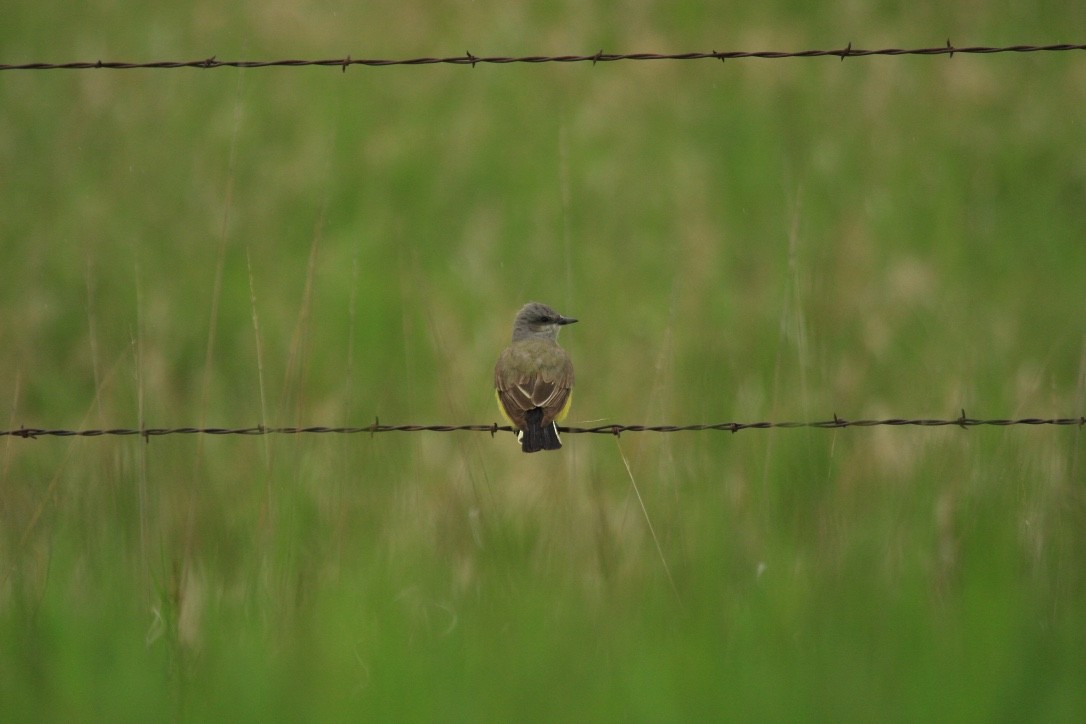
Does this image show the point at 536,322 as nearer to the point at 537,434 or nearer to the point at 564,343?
the point at 537,434

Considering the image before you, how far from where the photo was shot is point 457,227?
11.4 metres

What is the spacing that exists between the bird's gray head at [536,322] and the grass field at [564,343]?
611 mm

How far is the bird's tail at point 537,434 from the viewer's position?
649cm

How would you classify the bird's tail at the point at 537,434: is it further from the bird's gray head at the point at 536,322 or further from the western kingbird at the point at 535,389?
the bird's gray head at the point at 536,322

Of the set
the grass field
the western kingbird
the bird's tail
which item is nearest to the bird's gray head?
the western kingbird

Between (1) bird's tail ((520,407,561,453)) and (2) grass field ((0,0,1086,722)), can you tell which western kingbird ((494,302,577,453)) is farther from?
(2) grass field ((0,0,1086,722))

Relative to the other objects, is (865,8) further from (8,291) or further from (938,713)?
(938,713)

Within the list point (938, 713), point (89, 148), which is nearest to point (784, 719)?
point (938, 713)

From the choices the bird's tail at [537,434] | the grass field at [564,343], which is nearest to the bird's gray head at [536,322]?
the grass field at [564,343]

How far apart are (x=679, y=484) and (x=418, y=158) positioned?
654 centimetres

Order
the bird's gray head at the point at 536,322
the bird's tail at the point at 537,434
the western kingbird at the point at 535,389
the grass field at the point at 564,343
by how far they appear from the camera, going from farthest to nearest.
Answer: the bird's gray head at the point at 536,322, the western kingbird at the point at 535,389, the bird's tail at the point at 537,434, the grass field at the point at 564,343

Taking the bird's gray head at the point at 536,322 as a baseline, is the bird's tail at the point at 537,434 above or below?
below

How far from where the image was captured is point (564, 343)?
9852 mm

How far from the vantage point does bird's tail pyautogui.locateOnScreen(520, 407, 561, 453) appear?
255 inches
